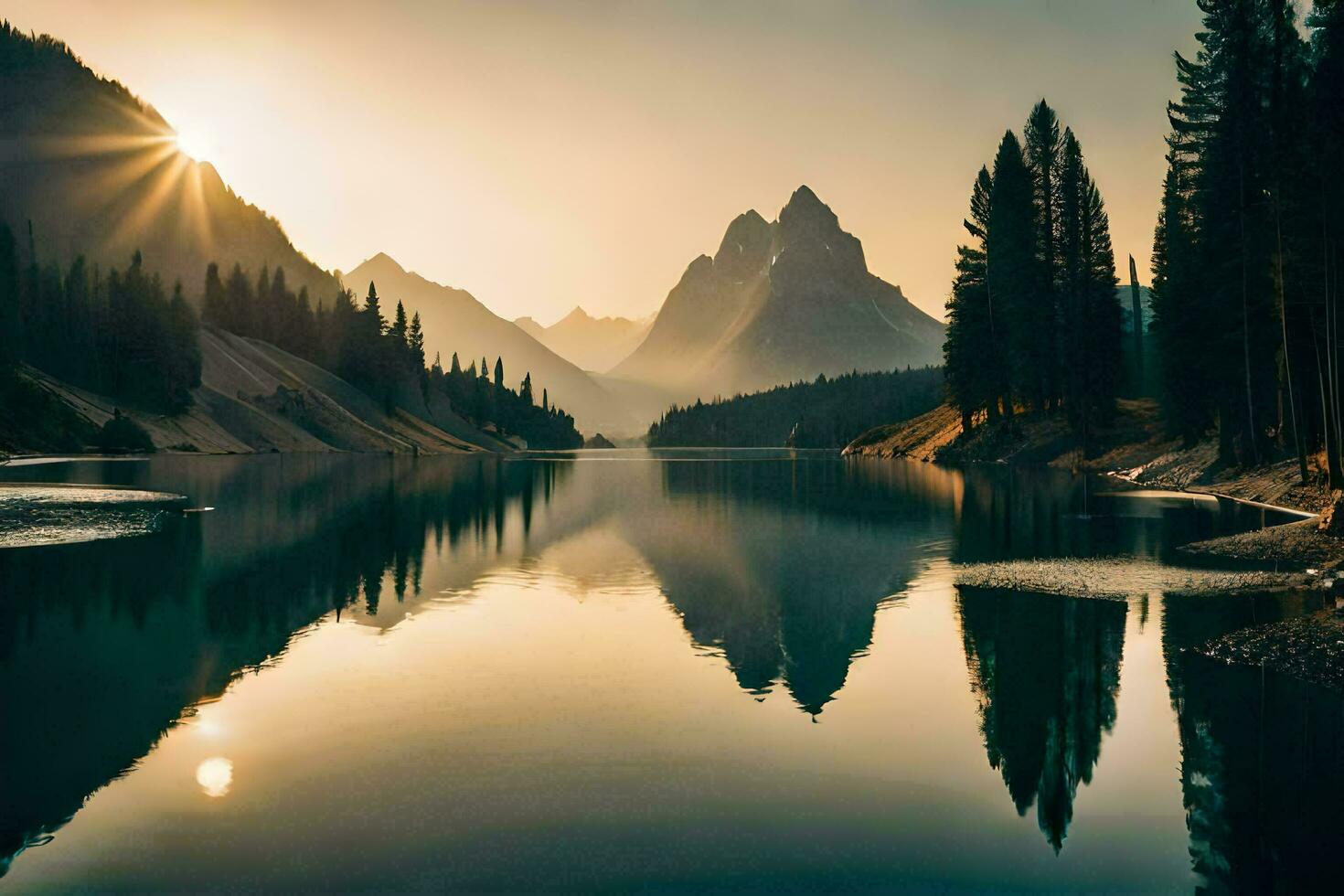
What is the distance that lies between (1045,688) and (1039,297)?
106079 millimetres

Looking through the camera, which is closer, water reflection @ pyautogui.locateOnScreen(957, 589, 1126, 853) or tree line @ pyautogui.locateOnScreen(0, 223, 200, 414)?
water reflection @ pyautogui.locateOnScreen(957, 589, 1126, 853)

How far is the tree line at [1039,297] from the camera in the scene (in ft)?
347

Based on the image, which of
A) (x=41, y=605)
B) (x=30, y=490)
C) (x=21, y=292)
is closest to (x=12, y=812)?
(x=41, y=605)

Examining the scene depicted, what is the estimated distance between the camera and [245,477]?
8606 centimetres

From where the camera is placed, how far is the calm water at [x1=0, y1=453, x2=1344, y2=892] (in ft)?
33.0

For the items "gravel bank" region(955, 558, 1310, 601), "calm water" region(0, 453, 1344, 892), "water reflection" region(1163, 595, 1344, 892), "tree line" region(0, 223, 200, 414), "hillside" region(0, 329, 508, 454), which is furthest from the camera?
"tree line" region(0, 223, 200, 414)

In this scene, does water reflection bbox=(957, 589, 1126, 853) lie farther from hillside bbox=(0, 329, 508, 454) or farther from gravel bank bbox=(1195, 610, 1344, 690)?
hillside bbox=(0, 329, 508, 454)

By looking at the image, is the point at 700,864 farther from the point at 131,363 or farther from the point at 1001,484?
the point at 131,363

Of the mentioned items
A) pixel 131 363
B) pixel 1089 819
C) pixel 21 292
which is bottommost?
pixel 1089 819

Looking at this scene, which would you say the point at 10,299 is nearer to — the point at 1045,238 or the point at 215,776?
the point at 1045,238

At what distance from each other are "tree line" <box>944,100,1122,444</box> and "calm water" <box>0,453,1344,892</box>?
84.1 metres

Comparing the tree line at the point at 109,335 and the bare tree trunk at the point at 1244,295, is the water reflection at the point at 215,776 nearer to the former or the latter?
the bare tree trunk at the point at 1244,295

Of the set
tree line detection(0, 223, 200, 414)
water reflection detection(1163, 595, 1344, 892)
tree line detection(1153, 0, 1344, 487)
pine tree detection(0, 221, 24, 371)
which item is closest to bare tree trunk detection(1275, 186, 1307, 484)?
tree line detection(1153, 0, 1344, 487)

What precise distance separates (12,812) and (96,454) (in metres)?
140
